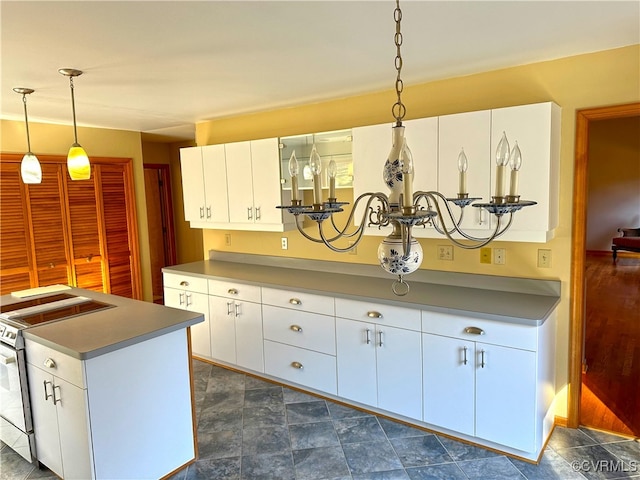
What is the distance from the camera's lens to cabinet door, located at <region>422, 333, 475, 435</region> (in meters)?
2.59

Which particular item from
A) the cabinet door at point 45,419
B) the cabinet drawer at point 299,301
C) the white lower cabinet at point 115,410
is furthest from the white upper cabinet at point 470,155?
the cabinet door at point 45,419

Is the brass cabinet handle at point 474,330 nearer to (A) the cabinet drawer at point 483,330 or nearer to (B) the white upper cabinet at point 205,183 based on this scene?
(A) the cabinet drawer at point 483,330

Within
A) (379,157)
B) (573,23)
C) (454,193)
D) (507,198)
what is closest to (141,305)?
(379,157)

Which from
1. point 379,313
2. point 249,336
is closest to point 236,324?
point 249,336

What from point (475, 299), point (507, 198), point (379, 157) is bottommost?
point (475, 299)

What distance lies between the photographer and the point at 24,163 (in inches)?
107

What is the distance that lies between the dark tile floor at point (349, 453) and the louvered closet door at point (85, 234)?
2.25 m

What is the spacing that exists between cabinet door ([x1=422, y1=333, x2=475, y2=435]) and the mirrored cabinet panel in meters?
1.39

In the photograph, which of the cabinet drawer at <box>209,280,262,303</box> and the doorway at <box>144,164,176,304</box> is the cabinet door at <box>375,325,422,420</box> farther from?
the doorway at <box>144,164,176,304</box>

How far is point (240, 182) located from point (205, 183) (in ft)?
1.58

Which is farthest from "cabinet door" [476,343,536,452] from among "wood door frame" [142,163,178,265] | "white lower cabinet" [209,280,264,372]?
"wood door frame" [142,163,178,265]

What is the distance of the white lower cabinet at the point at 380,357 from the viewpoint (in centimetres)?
279

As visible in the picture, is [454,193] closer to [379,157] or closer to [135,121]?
[379,157]

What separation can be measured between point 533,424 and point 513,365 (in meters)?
0.34
